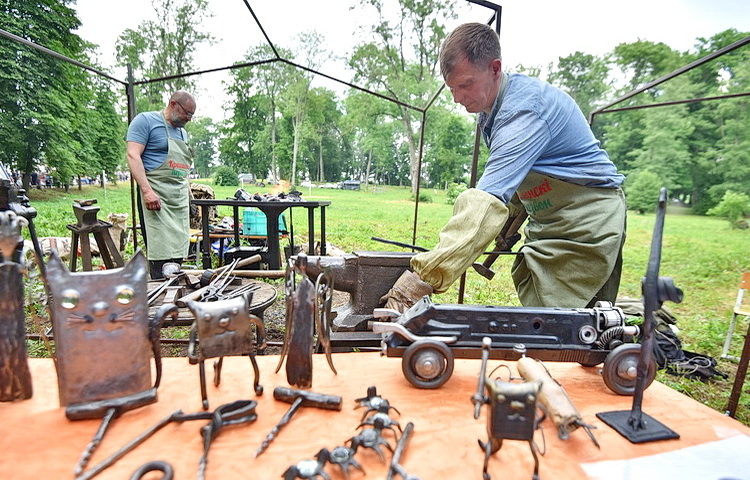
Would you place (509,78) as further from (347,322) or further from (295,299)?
(347,322)

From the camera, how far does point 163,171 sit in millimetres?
3432

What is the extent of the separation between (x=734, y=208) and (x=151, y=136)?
587 inches

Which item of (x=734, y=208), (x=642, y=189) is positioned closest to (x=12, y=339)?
(x=642, y=189)

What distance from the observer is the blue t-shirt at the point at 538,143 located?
1.50 m

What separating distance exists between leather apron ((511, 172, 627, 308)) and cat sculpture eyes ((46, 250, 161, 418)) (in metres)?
1.72

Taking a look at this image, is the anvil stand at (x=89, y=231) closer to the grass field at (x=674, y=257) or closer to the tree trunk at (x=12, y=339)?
the tree trunk at (x=12, y=339)

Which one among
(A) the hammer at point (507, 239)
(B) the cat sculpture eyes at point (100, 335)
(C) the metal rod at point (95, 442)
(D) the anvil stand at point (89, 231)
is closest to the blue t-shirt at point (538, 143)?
(A) the hammer at point (507, 239)

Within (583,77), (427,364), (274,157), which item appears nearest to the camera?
(427,364)

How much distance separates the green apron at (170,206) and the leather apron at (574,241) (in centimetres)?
309

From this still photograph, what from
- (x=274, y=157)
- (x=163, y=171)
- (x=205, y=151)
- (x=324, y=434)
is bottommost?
(x=324, y=434)

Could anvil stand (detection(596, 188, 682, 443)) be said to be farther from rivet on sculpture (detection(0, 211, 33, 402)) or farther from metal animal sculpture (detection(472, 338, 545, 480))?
rivet on sculpture (detection(0, 211, 33, 402))

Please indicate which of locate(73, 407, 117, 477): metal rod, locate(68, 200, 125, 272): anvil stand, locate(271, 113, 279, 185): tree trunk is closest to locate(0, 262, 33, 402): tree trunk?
locate(73, 407, 117, 477): metal rod

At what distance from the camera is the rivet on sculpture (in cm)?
112

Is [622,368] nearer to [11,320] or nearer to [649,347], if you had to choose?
[649,347]
